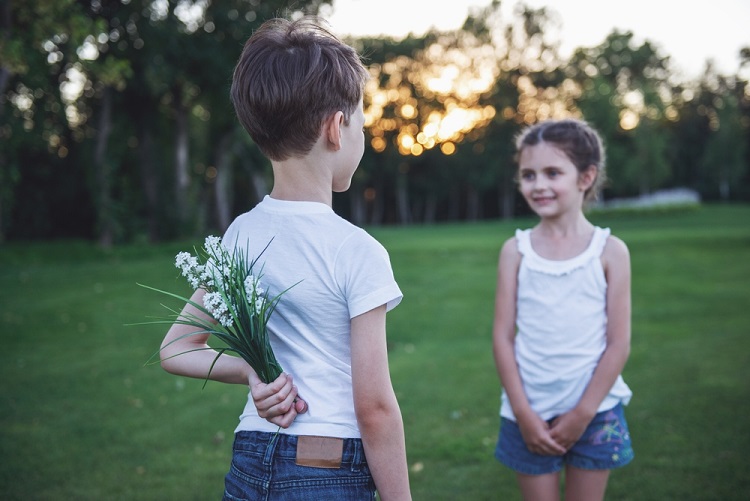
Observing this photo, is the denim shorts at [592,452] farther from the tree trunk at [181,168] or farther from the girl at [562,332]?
the tree trunk at [181,168]

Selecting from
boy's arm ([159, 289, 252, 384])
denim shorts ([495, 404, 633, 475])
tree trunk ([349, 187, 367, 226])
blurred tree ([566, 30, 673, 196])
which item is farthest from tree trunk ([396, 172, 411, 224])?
boy's arm ([159, 289, 252, 384])

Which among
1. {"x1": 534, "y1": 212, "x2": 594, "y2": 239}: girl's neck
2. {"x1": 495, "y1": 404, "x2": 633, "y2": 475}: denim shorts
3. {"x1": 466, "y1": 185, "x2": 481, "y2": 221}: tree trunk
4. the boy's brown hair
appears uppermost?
the boy's brown hair

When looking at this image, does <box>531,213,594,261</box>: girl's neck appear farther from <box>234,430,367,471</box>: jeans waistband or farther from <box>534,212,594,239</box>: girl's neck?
<box>234,430,367,471</box>: jeans waistband

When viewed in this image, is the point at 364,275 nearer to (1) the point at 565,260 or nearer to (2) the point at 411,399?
(1) the point at 565,260

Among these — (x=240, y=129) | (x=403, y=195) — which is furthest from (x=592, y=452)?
(x=403, y=195)

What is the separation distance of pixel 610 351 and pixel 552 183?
2.54 ft

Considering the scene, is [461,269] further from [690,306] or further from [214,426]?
[214,426]

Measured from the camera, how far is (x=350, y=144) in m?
1.68

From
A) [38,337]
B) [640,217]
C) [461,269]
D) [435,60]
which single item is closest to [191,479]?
[38,337]

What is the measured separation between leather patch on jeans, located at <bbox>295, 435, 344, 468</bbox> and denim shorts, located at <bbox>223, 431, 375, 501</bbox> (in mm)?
11

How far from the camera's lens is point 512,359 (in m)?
2.71

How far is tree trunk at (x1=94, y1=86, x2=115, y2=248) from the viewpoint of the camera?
803 inches

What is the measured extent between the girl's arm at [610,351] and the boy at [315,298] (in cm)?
117

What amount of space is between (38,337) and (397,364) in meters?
5.40
